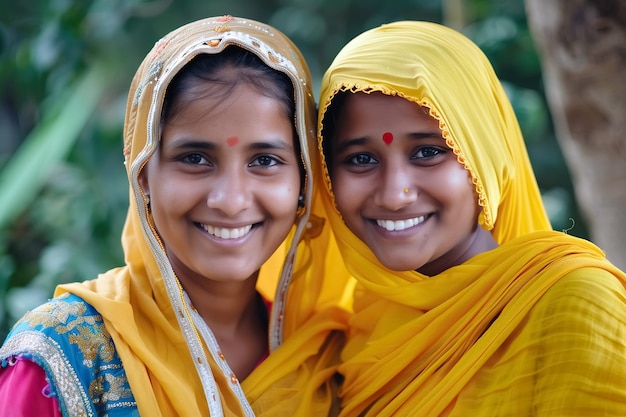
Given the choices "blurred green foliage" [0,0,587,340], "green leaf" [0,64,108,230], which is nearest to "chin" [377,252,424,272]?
"blurred green foliage" [0,0,587,340]

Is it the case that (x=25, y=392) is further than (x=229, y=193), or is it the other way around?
(x=229, y=193)

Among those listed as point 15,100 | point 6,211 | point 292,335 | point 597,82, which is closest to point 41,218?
point 6,211

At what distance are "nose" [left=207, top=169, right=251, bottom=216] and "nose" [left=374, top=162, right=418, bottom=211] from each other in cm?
32

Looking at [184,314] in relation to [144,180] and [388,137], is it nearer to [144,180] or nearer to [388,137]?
[144,180]

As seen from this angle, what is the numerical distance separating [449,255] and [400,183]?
28 cm

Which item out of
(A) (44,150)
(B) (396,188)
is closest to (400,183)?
(B) (396,188)

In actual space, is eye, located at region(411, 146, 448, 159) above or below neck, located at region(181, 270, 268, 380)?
above

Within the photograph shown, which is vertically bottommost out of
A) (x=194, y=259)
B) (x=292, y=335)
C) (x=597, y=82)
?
(x=292, y=335)

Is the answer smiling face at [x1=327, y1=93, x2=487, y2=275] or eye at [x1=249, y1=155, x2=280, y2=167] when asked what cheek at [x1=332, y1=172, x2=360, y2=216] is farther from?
eye at [x1=249, y1=155, x2=280, y2=167]

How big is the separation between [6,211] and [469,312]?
2.75m

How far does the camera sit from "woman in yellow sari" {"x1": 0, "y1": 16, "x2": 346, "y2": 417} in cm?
180

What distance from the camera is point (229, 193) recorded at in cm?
186

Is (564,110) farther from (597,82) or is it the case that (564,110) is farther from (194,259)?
(194,259)

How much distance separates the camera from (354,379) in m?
2.05
